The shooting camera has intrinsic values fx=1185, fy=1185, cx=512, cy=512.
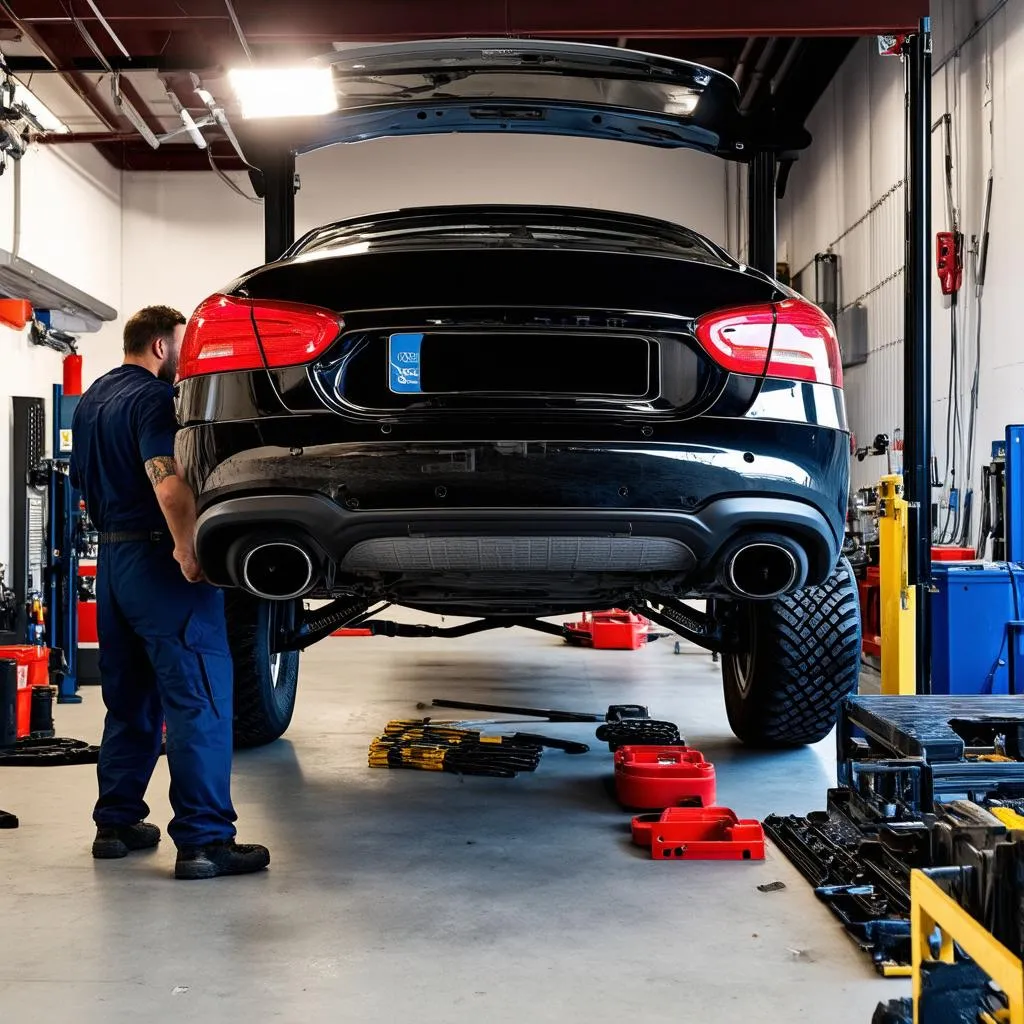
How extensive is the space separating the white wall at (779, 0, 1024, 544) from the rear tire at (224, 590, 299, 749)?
18.3ft

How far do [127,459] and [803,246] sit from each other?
12850 mm

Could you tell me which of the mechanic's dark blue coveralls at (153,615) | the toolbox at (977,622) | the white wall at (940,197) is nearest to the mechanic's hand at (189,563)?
the mechanic's dark blue coveralls at (153,615)

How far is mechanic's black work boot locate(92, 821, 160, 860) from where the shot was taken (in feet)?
10.6

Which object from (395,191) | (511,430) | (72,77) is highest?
(72,77)

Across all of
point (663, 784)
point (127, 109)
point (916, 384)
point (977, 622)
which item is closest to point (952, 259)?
point (977, 622)

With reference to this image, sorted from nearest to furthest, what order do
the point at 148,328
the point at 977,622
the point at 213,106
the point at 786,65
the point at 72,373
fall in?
the point at 148,328 → the point at 977,622 → the point at 213,106 → the point at 786,65 → the point at 72,373

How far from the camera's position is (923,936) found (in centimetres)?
163

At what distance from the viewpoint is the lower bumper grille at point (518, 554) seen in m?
2.53

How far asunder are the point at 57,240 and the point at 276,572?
38.9 ft

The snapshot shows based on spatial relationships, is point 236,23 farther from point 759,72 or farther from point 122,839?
point 759,72

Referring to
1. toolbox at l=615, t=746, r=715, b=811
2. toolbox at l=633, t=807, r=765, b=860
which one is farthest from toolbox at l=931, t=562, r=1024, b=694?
toolbox at l=633, t=807, r=765, b=860

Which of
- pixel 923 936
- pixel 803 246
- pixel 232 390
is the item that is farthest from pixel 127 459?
pixel 803 246

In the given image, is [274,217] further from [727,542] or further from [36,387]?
[36,387]

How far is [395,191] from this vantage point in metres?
15.4
